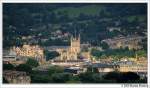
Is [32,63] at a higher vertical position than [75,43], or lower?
lower

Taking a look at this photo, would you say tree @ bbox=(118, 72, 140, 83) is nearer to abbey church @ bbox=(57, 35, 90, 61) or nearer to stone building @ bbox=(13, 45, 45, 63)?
abbey church @ bbox=(57, 35, 90, 61)

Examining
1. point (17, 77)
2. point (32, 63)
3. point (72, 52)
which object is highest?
point (72, 52)

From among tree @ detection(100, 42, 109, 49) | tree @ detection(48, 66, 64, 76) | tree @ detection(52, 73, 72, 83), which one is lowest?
tree @ detection(52, 73, 72, 83)

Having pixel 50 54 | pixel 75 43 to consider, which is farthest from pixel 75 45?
pixel 50 54

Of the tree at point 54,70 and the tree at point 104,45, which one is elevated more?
the tree at point 104,45

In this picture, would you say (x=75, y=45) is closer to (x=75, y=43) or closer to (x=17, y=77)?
(x=75, y=43)

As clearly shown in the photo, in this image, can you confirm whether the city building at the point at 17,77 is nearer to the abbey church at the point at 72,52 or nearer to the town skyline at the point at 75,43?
the town skyline at the point at 75,43

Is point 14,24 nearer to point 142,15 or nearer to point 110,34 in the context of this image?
point 110,34

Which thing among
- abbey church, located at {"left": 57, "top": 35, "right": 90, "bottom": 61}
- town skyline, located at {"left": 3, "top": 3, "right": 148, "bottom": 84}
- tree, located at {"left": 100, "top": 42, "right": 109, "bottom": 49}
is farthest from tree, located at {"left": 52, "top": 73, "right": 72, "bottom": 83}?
tree, located at {"left": 100, "top": 42, "right": 109, "bottom": 49}

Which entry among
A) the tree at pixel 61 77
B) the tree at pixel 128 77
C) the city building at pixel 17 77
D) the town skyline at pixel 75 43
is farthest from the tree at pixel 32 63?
the tree at pixel 128 77

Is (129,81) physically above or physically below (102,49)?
below

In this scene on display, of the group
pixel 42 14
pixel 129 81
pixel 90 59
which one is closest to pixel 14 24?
pixel 42 14
